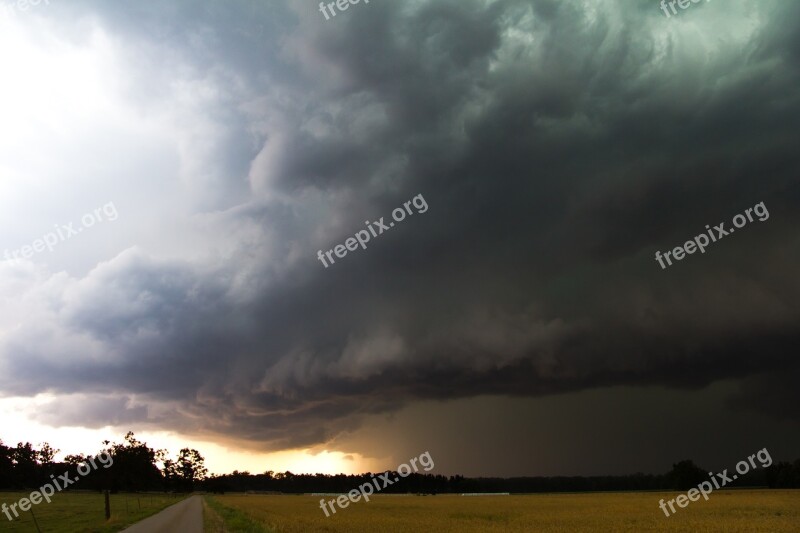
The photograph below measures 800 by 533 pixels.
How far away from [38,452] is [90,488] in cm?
2498

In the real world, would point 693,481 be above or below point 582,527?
below

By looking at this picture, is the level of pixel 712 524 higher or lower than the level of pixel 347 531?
lower

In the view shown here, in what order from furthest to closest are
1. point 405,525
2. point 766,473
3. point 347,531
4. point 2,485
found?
point 766,473
point 2,485
point 405,525
point 347,531

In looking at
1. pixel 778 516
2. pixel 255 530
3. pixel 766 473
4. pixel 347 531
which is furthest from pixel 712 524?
pixel 766 473

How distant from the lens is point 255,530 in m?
36.8

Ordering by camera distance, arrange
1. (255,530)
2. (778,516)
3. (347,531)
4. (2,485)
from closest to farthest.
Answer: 1. (255,530)
2. (347,531)
3. (778,516)
4. (2,485)

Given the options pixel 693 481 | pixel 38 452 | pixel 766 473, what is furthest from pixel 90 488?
pixel 766 473

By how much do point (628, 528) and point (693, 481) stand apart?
14564 cm

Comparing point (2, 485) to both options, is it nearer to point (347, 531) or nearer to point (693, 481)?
point (347, 531)

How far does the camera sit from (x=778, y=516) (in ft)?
176

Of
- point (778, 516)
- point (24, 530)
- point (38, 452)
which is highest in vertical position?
point (38, 452)

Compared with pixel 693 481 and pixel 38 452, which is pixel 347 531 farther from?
pixel 38 452

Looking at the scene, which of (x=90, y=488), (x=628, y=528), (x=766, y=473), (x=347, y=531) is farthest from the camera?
(x=90, y=488)

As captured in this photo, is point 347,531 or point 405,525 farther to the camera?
point 405,525
